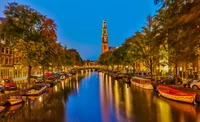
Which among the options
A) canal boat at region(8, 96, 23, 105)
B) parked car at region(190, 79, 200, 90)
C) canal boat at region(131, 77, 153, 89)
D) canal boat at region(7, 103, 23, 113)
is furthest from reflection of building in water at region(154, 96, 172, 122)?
canal boat at region(8, 96, 23, 105)

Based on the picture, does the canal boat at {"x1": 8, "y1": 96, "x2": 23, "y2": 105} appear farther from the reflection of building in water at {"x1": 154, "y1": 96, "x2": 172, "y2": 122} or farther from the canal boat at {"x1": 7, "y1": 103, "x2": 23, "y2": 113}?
the reflection of building in water at {"x1": 154, "y1": 96, "x2": 172, "y2": 122}

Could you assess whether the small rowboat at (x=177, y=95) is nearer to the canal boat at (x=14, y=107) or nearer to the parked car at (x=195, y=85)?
the parked car at (x=195, y=85)

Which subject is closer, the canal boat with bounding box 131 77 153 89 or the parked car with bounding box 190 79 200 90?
the parked car with bounding box 190 79 200 90

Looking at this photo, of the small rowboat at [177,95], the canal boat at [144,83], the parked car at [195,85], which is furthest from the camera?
the canal boat at [144,83]

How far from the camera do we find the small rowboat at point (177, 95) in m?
32.1

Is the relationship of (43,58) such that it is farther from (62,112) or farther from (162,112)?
(162,112)

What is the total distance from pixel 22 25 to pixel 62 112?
888 inches

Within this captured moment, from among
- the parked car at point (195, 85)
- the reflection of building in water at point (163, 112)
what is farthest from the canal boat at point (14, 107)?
the parked car at point (195, 85)

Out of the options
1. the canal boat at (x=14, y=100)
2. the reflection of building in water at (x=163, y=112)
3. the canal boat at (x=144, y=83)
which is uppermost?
the canal boat at (x=144, y=83)

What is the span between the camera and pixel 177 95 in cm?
3441

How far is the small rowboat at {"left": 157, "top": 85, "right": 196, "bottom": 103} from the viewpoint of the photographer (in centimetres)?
3206

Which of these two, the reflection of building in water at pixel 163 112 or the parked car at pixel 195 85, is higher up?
the parked car at pixel 195 85

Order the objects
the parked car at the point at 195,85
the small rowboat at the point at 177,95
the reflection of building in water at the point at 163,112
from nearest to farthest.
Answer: the reflection of building in water at the point at 163,112 → the small rowboat at the point at 177,95 → the parked car at the point at 195,85

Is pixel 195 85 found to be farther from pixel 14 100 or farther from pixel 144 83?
pixel 14 100
